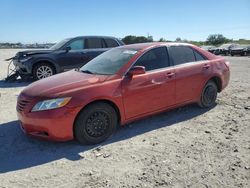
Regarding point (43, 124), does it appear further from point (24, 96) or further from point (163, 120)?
point (163, 120)

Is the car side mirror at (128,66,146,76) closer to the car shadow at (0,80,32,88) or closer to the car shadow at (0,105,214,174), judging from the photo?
the car shadow at (0,105,214,174)

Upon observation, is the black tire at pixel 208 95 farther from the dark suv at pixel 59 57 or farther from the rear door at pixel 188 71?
the dark suv at pixel 59 57

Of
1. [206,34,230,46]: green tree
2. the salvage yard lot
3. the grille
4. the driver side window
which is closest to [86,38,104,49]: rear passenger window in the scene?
the driver side window

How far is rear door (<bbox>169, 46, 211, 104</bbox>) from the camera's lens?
563 cm

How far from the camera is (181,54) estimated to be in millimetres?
5914

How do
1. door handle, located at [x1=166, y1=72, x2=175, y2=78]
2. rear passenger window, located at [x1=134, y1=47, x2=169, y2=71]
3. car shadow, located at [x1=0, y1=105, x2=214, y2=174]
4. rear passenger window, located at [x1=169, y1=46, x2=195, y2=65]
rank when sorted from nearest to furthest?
car shadow, located at [x1=0, y1=105, x2=214, y2=174] < rear passenger window, located at [x1=134, y1=47, x2=169, y2=71] < door handle, located at [x1=166, y1=72, x2=175, y2=78] < rear passenger window, located at [x1=169, y1=46, x2=195, y2=65]

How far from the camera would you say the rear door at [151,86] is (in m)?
4.85

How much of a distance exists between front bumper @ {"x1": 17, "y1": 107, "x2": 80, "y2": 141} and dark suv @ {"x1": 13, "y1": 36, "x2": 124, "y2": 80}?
20.9 feet

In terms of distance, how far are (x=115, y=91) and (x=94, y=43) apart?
7195 mm

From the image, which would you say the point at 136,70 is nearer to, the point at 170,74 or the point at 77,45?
the point at 170,74

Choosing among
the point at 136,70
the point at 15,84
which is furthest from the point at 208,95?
the point at 15,84

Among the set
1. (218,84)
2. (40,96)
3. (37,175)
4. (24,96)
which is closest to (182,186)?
(37,175)

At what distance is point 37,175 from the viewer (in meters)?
3.59

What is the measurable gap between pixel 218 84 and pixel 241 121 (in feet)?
4.41
